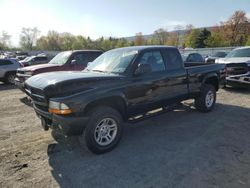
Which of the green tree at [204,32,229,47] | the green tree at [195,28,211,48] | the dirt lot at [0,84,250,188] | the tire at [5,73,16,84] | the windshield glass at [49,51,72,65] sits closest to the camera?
the dirt lot at [0,84,250,188]

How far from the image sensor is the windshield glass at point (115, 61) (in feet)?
15.9

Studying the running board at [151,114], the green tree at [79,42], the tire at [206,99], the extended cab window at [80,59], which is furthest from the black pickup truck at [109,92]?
the green tree at [79,42]

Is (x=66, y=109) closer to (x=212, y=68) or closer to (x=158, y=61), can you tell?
(x=158, y=61)

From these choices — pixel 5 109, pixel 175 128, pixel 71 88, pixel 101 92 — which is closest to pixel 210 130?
pixel 175 128

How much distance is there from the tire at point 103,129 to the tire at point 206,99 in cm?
317

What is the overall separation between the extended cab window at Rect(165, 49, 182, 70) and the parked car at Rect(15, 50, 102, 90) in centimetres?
541

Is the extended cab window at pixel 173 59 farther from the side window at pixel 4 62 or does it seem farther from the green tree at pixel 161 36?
the green tree at pixel 161 36

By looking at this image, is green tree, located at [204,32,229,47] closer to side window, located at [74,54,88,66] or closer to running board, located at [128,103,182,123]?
side window, located at [74,54,88,66]

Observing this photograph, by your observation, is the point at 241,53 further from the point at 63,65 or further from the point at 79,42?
the point at 79,42

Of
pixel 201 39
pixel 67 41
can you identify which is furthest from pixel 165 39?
Answer: pixel 67 41

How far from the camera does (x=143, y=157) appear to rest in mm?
4141

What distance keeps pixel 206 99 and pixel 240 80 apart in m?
3.36

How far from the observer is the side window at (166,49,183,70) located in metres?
5.63

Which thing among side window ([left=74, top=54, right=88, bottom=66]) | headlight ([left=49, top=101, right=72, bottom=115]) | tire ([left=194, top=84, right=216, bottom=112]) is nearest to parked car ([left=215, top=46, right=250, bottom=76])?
tire ([left=194, top=84, right=216, bottom=112])
